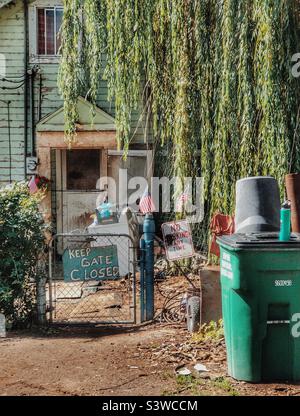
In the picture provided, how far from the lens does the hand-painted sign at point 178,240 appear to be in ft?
23.7

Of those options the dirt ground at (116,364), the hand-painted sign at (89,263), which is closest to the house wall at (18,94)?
the hand-painted sign at (89,263)

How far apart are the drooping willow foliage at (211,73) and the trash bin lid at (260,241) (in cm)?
153

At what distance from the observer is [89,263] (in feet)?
23.4

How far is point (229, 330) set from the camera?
4578 mm

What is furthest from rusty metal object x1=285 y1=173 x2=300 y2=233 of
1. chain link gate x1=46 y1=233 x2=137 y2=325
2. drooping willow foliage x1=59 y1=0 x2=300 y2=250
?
chain link gate x1=46 y1=233 x2=137 y2=325

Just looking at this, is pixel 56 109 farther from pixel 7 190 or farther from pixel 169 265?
pixel 7 190

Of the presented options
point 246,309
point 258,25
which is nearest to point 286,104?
point 258,25

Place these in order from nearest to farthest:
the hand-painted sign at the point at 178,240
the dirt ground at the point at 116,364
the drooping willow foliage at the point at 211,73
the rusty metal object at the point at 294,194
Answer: the dirt ground at the point at 116,364 → the rusty metal object at the point at 294,194 → the drooping willow foliage at the point at 211,73 → the hand-painted sign at the point at 178,240

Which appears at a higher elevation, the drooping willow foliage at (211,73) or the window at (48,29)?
the window at (48,29)

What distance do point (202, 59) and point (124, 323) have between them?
11.4 feet

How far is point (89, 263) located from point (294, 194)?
295 centimetres

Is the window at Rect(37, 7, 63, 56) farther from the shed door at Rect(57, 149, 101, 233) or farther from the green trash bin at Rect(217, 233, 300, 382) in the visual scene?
the green trash bin at Rect(217, 233, 300, 382)

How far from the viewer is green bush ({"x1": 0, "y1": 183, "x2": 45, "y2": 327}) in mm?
6465

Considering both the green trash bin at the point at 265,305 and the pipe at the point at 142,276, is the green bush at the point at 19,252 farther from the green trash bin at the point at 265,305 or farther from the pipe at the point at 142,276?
the green trash bin at the point at 265,305
